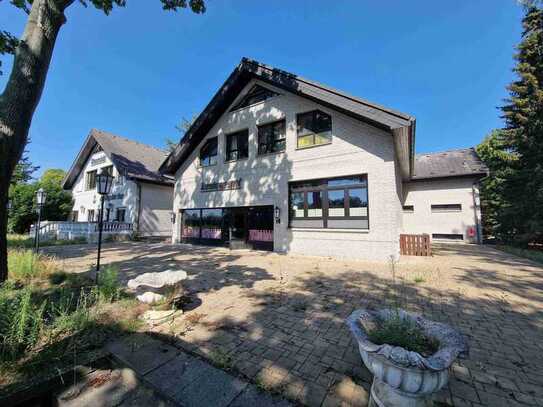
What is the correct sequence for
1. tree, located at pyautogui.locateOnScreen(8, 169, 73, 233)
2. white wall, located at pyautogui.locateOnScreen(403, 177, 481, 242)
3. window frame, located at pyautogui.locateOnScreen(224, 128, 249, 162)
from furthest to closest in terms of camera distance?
tree, located at pyautogui.locateOnScreen(8, 169, 73, 233)
white wall, located at pyautogui.locateOnScreen(403, 177, 481, 242)
window frame, located at pyautogui.locateOnScreen(224, 128, 249, 162)

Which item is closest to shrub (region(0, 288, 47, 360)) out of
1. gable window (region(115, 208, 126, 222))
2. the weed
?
the weed

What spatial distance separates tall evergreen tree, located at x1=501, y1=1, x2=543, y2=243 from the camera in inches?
460

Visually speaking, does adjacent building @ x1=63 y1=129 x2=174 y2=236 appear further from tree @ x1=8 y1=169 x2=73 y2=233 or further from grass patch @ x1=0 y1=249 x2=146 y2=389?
grass patch @ x1=0 y1=249 x2=146 y2=389

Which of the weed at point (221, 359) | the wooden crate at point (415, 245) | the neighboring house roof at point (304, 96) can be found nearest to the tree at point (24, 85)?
the weed at point (221, 359)

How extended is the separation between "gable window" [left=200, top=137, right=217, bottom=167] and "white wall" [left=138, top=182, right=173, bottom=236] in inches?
264

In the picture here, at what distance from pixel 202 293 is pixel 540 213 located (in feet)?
53.0

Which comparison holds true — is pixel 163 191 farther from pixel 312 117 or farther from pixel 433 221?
pixel 433 221

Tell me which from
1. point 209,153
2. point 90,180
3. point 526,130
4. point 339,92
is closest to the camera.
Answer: point 339,92

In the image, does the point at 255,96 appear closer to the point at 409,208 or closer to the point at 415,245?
the point at 415,245

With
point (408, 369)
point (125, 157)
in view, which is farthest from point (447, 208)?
point (125, 157)

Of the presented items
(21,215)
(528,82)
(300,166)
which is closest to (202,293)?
(300,166)

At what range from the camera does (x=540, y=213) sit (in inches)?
439

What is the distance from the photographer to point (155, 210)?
17.7 metres

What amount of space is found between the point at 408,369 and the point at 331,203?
7838mm
